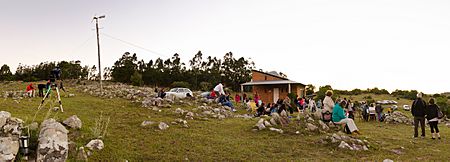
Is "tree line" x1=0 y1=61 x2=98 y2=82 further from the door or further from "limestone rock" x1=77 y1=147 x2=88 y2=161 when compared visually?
"limestone rock" x1=77 y1=147 x2=88 y2=161

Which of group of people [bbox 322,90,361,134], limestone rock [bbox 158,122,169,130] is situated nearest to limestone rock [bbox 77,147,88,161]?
limestone rock [bbox 158,122,169,130]

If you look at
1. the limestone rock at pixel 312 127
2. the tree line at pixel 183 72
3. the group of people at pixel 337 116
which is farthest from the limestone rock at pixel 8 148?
the tree line at pixel 183 72

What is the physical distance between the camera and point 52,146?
6754 millimetres

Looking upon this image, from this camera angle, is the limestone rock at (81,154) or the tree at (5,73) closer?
the limestone rock at (81,154)

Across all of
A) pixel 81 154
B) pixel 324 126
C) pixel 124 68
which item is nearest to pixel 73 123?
pixel 81 154

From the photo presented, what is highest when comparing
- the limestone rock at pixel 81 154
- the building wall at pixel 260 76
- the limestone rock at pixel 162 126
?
the building wall at pixel 260 76

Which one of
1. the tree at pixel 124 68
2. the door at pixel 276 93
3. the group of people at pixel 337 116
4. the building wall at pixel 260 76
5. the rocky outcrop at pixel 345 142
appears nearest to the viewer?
the rocky outcrop at pixel 345 142

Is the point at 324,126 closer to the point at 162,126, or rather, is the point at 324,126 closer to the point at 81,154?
the point at 162,126

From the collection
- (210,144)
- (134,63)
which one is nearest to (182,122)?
(210,144)

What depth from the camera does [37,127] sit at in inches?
307

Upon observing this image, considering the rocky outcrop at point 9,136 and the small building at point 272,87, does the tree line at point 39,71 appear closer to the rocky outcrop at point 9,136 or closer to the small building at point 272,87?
the small building at point 272,87

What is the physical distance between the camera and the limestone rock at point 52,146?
262 inches

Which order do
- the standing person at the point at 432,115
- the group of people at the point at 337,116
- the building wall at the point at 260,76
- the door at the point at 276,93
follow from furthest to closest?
the building wall at the point at 260,76 < the door at the point at 276,93 < the standing person at the point at 432,115 < the group of people at the point at 337,116

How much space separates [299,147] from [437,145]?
549cm
